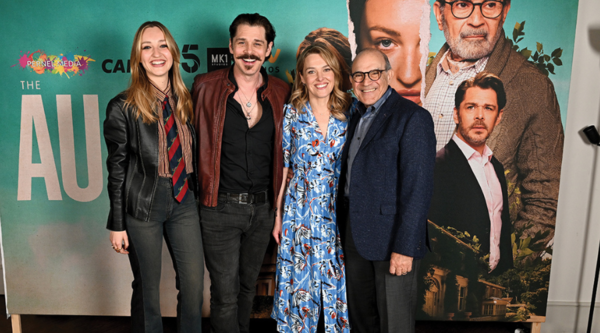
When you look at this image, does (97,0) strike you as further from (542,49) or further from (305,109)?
(542,49)

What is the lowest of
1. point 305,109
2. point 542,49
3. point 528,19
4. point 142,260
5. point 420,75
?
point 142,260

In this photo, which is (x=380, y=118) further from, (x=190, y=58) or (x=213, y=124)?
(x=190, y=58)

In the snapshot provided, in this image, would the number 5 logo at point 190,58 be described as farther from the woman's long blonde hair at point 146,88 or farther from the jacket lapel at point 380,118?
the jacket lapel at point 380,118

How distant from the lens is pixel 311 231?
6.75 feet

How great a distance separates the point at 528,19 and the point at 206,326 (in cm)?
323

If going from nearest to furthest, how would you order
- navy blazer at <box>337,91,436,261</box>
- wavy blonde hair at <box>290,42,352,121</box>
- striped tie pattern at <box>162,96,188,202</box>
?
navy blazer at <box>337,91,436,261</box> → striped tie pattern at <box>162,96,188,202</box> → wavy blonde hair at <box>290,42,352,121</box>

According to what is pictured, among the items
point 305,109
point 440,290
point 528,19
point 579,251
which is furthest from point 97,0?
point 579,251

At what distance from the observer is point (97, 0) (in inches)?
99.0

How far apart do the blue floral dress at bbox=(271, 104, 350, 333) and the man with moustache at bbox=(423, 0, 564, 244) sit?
38.3 inches

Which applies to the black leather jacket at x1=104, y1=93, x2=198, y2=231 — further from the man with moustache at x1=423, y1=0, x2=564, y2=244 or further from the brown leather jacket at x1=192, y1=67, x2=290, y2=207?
the man with moustache at x1=423, y1=0, x2=564, y2=244

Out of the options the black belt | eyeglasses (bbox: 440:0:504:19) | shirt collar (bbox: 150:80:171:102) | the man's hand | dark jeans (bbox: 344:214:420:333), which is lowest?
dark jeans (bbox: 344:214:420:333)

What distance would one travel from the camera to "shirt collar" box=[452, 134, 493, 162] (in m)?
2.56

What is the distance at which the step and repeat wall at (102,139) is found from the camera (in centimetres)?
248


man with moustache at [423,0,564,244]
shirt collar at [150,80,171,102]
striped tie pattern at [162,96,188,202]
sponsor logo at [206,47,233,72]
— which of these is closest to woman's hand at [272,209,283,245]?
striped tie pattern at [162,96,188,202]
